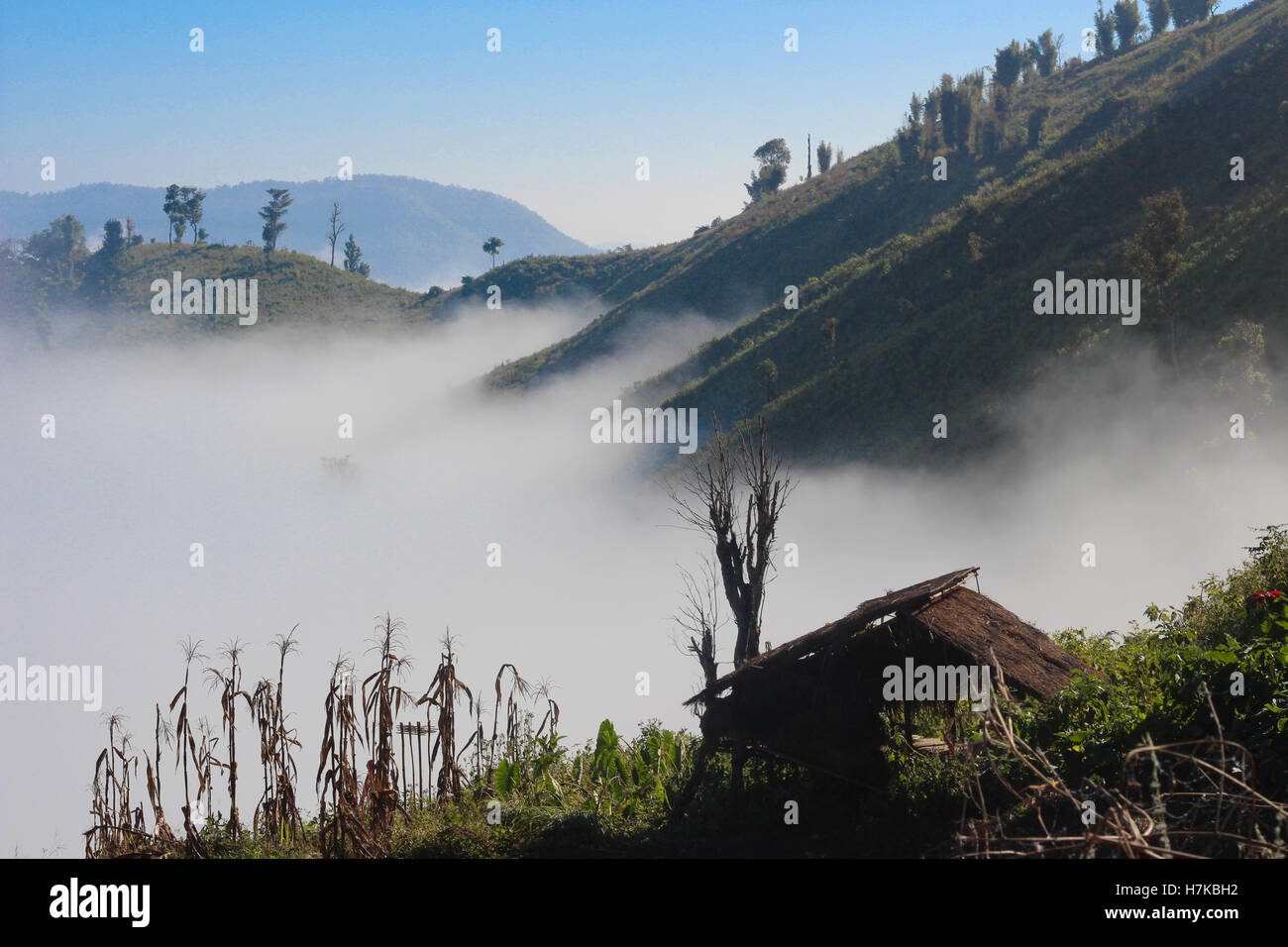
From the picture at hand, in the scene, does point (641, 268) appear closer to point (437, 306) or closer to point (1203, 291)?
point (437, 306)

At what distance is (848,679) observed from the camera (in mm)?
12344

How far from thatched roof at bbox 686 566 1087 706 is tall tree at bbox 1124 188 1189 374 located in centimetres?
2814

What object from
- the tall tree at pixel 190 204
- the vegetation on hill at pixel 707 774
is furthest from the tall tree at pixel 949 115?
the tall tree at pixel 190 204

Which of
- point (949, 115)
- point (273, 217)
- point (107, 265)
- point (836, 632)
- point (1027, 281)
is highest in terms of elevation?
point (273, 217)

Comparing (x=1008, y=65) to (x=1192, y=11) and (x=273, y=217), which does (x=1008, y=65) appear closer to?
(x=1192, y=11)

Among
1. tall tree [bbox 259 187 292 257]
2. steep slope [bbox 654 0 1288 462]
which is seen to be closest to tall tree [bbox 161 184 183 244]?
tall tree [bbox 259 187 292 257]

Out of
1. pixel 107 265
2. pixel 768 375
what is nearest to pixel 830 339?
pixel 768 375

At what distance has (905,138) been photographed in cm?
8475

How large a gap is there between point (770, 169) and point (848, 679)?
107444 millimetres

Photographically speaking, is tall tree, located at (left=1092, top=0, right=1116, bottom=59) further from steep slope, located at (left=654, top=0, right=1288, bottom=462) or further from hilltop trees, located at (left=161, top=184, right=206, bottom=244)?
hilltop trees, located at (left=161, top=184, right=206, bottom=244)

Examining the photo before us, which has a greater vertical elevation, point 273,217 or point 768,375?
point 273,217
